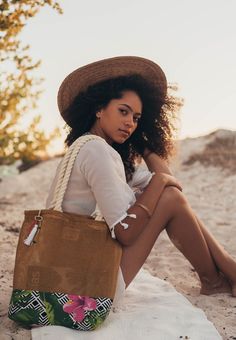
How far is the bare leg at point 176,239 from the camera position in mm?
2586

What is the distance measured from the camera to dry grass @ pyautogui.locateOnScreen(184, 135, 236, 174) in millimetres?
10703

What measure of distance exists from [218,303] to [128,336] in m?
0.84

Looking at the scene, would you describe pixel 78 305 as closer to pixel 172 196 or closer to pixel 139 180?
pixel 172 196

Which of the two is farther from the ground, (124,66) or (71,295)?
(124,66)

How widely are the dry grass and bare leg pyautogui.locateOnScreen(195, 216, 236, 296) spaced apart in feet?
23.4

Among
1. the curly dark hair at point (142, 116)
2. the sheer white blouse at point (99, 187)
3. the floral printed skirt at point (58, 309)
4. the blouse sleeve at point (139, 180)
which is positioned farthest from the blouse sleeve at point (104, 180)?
the blouse sleeve at point (139, 180)

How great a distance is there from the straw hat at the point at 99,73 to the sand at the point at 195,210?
959 mm

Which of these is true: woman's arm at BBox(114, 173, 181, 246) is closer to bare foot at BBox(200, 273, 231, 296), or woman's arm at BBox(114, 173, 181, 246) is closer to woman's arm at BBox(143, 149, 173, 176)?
woman's arm at BBox(143, 149, 173, 176)

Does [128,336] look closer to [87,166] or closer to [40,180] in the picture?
[87,166]

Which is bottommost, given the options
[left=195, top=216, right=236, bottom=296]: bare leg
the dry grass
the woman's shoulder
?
the dry grass

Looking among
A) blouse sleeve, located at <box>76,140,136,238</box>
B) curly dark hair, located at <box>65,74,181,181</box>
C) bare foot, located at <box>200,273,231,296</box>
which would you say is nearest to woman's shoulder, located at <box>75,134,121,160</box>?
blouse sleeve, located at <box>76,140,136,238</box>

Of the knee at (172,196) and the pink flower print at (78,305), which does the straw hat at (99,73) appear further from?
the pink flower print at (78,305)

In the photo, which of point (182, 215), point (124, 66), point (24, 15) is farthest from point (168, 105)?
point (24, 15)

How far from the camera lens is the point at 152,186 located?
2.66 m
